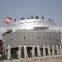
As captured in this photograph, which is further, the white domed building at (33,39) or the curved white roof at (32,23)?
the curved white roof at (32,23)

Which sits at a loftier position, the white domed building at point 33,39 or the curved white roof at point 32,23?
the curved white roof at point 32,23

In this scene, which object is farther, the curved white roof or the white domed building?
the curved white roof

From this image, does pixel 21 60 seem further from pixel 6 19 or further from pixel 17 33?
pixel 17 33

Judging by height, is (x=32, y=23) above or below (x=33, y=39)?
above

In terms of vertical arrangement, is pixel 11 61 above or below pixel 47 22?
below

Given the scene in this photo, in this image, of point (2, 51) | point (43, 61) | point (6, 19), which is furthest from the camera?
point (2, 51)

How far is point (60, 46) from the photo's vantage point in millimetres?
30203

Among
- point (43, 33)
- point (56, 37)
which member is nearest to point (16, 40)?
point (43, 33)

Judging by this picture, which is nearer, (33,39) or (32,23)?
(33,39)

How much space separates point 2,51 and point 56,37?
29.0ft

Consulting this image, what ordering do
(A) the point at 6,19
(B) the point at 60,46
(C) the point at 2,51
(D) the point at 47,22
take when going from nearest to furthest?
1. (A) the point at 6,19
2. (C) the point at 2,51
3. (B) the point at 60,46
4. (D) the point at 47,22

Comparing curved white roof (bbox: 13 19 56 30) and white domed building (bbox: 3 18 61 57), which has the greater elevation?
curved white roof (bbox: 13 19 56 30)

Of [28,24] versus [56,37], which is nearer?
[56,37]

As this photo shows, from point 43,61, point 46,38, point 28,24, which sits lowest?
point 43,61
